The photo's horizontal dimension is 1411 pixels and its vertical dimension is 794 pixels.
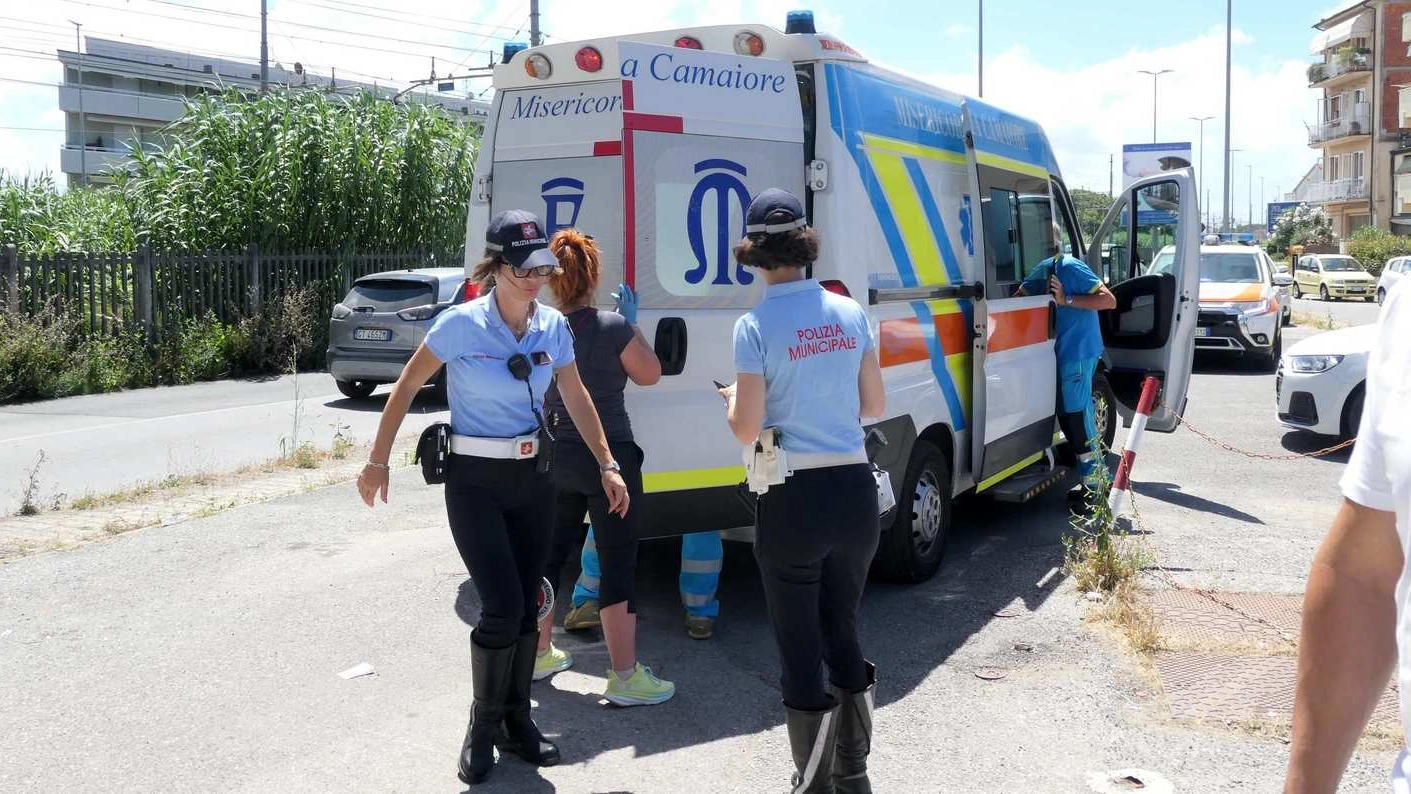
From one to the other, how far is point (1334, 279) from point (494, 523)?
141 feet

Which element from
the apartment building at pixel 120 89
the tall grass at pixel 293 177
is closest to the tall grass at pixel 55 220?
the tall grass at pixel 293 177

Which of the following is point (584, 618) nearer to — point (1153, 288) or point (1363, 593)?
point (1363, 593)

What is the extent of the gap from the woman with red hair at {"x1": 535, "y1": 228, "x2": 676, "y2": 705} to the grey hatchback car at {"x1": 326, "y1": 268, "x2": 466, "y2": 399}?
9.87m

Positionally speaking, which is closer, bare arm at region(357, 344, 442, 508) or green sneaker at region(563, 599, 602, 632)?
bare arm at region(357, 344, 442, 508)

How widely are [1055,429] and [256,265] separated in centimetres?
1469

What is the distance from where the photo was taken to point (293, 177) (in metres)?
20.2

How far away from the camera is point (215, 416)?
550 inches

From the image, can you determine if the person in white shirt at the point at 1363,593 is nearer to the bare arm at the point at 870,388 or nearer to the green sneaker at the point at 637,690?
the bare arm at the point at 870,388

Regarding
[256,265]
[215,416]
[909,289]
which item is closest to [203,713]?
[909,289]

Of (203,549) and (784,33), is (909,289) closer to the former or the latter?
(784,33)

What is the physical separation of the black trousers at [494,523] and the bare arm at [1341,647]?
9.44 feet

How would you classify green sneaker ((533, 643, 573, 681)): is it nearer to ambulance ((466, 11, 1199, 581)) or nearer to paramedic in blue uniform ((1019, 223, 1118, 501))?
ambulance ((466, 11, 1199, 581))

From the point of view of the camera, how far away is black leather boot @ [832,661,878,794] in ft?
12.8

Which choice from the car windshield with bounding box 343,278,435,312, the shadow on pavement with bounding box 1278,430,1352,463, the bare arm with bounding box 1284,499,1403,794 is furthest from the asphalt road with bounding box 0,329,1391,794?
the car windshield with bounding box 343,278,435,312
